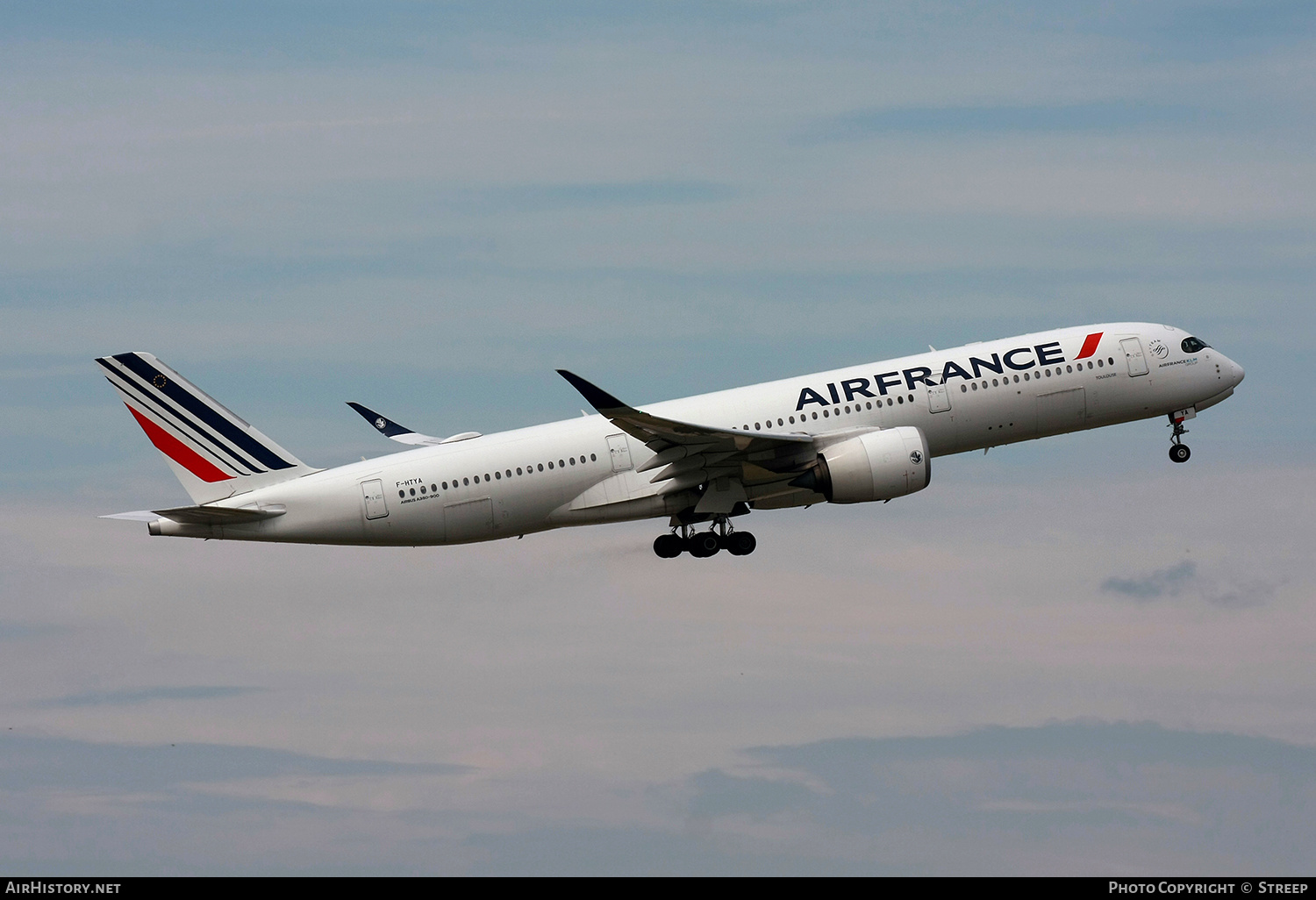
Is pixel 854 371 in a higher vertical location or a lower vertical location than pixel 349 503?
higher

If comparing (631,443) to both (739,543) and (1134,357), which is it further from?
(1134,357)

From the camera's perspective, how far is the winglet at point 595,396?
42.1 m

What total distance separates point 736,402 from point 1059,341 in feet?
37.4

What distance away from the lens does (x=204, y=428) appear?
4944 centimetres

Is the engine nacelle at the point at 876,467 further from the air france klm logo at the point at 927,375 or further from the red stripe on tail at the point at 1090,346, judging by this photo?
the red stripe on tail at the point at 1090,346

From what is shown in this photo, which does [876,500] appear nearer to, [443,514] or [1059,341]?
[1059,341]

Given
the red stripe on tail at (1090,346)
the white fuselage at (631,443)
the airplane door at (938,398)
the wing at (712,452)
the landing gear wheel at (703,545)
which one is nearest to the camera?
the wing at (712,452)

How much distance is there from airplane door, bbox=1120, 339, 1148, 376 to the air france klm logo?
258 cm

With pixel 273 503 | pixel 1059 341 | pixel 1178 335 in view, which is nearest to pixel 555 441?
pixel 273 503

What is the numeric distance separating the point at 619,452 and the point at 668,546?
15.2 ft

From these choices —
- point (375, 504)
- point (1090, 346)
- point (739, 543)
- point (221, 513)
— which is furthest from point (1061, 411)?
point (221, 513)

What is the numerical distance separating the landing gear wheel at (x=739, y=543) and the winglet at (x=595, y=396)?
28.4 feet

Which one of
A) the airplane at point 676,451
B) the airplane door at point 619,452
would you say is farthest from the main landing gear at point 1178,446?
the airplane door at point 619,452

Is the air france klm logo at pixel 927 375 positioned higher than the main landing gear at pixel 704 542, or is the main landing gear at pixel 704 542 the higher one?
the air france klm logo at pixel 927 375
